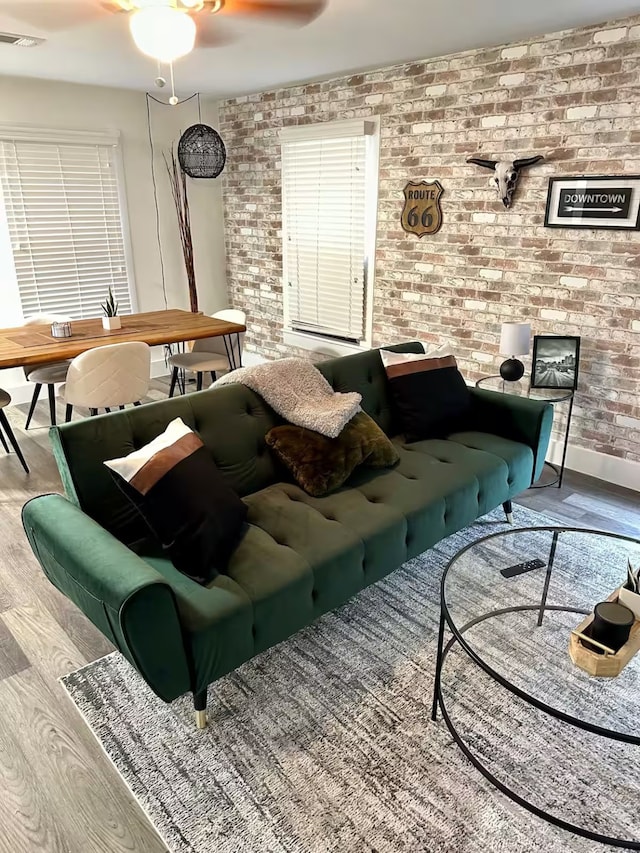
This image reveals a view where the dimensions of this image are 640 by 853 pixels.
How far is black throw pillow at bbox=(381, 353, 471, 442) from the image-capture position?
2.80m

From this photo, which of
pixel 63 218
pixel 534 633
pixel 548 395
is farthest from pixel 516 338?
pixel 63 218

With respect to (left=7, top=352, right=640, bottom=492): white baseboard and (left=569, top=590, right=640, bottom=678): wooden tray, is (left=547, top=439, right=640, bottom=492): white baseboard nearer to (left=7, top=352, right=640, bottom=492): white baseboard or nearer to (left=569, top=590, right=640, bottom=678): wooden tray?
(left=7, top=352, right=640, bottom=492): white baseboard

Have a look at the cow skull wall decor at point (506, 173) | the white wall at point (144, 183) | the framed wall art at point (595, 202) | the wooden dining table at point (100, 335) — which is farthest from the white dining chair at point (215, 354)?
the framed wall art at point (595, 202)

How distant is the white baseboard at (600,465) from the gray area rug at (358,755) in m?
1.50

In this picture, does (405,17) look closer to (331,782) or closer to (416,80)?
(416,80)

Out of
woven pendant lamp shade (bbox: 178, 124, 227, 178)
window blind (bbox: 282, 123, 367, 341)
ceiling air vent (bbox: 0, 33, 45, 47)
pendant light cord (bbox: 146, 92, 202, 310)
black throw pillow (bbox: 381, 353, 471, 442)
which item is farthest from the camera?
pendant light cord (bbox: 146, 92, 202, 310)

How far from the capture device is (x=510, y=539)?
241 cm

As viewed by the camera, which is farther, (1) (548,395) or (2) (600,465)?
(2) (600,465)

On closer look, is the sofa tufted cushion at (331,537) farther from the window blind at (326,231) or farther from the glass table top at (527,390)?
the window blind at (326,231)

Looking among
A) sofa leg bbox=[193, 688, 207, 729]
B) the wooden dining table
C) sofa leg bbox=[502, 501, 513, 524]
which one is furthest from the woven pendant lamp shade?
sofa leg bbox=[193, 688, 207, 729]

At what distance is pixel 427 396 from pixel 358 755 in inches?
63.9

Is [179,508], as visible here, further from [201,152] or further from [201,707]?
[201,152]

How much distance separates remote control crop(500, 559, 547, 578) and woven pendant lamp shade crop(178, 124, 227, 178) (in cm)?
397

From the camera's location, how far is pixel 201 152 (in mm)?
4680
